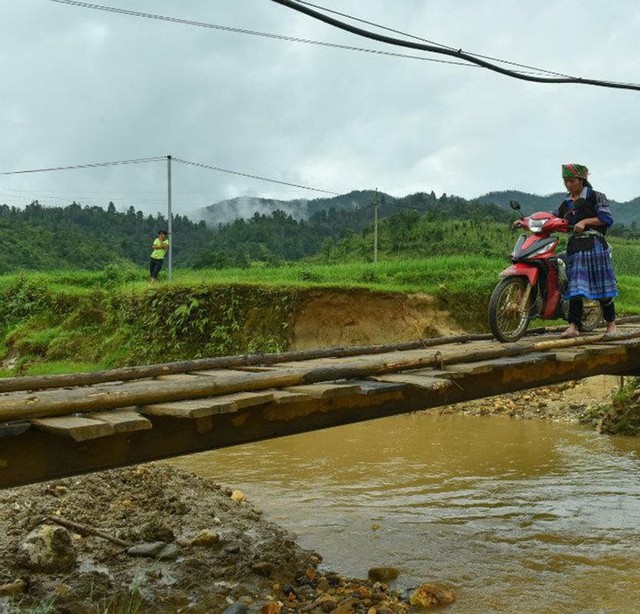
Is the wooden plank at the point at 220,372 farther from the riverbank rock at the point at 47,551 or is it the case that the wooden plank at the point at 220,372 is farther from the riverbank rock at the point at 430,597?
the riverbank rock at the point at 430,597

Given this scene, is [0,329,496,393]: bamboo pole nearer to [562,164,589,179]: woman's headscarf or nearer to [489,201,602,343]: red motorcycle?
[489,201,602,343]: red motorcycle

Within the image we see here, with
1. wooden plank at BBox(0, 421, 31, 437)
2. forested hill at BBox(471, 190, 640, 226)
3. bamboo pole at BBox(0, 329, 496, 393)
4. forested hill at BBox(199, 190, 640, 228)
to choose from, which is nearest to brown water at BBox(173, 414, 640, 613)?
bamboo pole at BBox(0, 329, 496, 393)

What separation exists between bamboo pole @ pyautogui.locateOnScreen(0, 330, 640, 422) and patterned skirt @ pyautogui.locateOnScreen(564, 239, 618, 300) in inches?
53.6

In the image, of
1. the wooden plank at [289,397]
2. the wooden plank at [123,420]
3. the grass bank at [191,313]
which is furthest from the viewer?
the grass bank at [191,313]

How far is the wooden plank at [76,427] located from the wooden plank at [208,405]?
1.05 ft

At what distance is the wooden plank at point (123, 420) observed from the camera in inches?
107

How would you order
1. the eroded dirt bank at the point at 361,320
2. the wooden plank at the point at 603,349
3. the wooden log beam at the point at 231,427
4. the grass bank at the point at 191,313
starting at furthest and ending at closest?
the eroded dirt bank at the point at 361,320 < the grass bank at the point at 191,313 < the wooden plank at the point at 603,349 < the wooden log beam at the point at 231,427

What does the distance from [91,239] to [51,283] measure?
512 inches

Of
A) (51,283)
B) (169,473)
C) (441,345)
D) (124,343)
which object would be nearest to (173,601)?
(169,473)

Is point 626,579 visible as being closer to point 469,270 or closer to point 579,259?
point 579,259

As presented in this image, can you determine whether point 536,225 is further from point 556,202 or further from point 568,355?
point 556,202

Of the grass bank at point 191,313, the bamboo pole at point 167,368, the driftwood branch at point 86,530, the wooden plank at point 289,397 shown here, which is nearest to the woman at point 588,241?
the bamboo pole at point 167,368

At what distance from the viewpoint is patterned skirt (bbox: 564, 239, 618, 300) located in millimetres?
5586

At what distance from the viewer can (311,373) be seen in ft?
12.0
